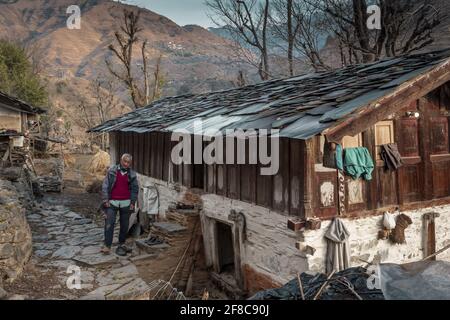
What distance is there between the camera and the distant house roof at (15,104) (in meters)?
22.4

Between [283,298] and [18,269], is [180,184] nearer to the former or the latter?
[18,269]

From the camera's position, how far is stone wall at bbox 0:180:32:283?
7094 mm

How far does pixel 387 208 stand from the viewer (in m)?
7.63

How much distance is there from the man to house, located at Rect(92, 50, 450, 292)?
1427 millimetres

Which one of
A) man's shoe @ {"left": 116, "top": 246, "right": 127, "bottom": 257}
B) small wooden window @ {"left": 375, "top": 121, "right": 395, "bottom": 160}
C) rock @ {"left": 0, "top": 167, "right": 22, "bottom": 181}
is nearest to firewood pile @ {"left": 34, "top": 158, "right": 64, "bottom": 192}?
rock @ {"left": 0, "top": 167, "right": 22, "bottom": 181}

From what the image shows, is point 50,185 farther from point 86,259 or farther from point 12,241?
point 12,241

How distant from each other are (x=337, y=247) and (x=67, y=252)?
6217 mm

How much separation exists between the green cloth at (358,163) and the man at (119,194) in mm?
4760

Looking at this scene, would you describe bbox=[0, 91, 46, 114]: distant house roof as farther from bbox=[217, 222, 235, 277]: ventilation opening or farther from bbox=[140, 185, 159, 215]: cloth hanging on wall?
bbox=[217, 222, 235, 277]: ventilation opening

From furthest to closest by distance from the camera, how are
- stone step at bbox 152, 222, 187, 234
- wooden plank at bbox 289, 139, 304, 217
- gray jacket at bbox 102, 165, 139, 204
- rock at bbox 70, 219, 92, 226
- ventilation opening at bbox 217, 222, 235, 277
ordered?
rock at bbox 70, 219, 92, 226 → ventilation opening at bbox 217, 222, 235, 277 → stone step at bbox 152, 222, 187, 234 → gray jacket at bbox 102, 165, 139, 204 → wooden plank at bbox 289, 139, 304, 217

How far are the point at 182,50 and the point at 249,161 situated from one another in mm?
90188

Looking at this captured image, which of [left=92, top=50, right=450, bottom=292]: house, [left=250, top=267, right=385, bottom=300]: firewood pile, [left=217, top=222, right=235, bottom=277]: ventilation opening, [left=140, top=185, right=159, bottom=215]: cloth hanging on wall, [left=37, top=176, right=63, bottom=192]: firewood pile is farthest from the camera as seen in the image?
[left=37, top=176, right=63, bottom=192]: firewood pile

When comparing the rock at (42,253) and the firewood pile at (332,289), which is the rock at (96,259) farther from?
the firewood pile at (332,289)
